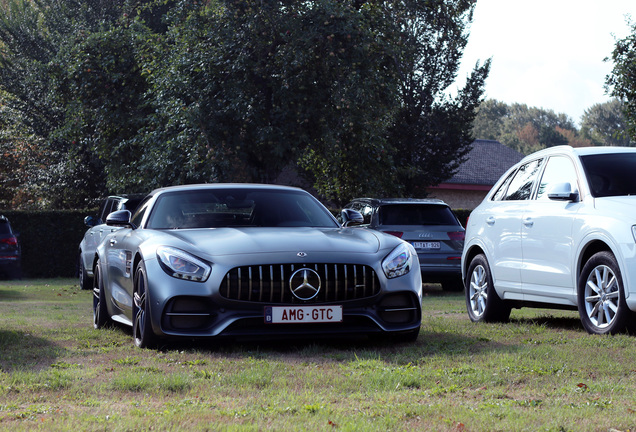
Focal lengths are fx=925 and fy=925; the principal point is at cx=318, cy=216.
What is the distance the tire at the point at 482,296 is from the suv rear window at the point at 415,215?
271 inches

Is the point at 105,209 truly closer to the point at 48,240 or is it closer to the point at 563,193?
the point at 48,240

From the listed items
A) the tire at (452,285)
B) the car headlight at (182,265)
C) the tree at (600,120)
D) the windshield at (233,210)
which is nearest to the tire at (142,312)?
the car headlight at (182,265)

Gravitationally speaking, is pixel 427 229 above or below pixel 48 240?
above

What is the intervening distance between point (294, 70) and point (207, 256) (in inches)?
599

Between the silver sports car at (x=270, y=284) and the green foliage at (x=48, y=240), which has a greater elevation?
the silver sports car at (x=270, y=284)

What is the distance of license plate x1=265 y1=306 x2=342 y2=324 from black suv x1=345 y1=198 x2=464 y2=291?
10170 millimetres

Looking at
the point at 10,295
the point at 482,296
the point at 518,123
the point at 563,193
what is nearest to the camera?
the point at 563,193

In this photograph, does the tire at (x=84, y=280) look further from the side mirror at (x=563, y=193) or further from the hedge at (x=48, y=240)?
the side mirror at (x=563, y=193)

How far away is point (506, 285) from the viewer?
995 centimetres

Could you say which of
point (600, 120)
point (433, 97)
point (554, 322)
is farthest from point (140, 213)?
point (600, 120)

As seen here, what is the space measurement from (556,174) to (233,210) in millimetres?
3332

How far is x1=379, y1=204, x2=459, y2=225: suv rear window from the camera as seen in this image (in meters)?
17.9

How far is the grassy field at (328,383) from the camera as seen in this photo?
4770 mm

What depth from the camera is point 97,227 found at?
17.9m
